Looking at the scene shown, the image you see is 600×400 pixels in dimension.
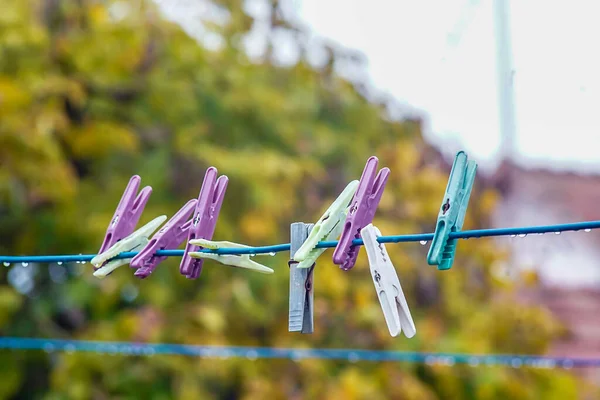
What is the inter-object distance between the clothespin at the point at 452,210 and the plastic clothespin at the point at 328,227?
164mm

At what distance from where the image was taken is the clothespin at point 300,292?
129 centimetres

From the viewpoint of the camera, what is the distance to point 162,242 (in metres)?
1.50

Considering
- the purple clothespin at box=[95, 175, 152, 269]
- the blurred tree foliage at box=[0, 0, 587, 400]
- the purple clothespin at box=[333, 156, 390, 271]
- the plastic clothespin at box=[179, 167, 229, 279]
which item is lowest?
the blurred tree foliage at box=[0, 0, 587, 400]

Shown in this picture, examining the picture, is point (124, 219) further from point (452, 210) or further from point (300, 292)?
point (452, 210)

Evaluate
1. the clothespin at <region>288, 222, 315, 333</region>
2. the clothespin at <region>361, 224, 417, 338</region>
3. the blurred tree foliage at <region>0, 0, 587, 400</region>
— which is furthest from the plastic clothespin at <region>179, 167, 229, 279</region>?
the blurred tree foliage at <region>0, 0, 587, 400</region>

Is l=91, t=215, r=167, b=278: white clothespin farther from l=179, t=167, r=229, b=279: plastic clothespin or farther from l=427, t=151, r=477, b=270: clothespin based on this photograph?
l=427, t=151, r=477, b=270: clothespin

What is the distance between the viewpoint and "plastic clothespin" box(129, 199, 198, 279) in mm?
1473

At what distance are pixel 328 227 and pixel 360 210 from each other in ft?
0.23

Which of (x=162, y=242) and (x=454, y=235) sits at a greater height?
(x=454, y=235)

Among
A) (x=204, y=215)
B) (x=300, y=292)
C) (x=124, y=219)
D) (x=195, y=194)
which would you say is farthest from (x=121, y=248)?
(x=195, y=194)

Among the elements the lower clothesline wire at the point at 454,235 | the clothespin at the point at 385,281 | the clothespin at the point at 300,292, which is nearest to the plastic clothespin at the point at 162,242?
the lower clothesline wire at the point at 454,235

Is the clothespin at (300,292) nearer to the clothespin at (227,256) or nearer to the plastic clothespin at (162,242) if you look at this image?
the clothespin at (227,256)

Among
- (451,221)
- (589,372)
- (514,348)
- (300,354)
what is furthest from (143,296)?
(589,372)

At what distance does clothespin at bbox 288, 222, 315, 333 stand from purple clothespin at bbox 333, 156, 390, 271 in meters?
0.07
